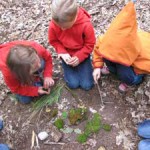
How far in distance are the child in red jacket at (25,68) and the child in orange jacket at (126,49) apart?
1.70 ft

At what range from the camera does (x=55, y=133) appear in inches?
129

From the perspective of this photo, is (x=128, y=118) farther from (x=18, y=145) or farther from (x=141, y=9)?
(x=141, y=9)

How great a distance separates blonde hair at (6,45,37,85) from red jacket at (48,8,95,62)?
0.50 m

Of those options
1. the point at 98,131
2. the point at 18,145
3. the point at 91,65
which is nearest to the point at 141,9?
the point at 91,65

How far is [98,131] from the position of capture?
321cm

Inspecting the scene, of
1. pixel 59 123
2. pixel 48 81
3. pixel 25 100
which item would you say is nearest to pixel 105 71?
pixel 48 81

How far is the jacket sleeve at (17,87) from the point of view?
3.17 m

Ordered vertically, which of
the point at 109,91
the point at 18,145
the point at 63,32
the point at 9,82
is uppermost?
the point at 63,32

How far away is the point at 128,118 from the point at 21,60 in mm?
1168

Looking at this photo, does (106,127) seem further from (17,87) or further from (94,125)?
(17,87)

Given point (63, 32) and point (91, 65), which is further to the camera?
point (91, 65)

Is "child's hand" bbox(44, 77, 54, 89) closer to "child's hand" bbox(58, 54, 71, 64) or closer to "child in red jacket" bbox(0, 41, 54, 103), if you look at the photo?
"child in red jacket" bbox(0, 41, 54, 103)

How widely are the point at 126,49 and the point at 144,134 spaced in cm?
79

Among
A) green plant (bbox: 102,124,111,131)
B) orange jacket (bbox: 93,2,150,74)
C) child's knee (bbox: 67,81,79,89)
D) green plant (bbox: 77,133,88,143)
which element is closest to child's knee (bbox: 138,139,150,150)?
green plant (bbox: 102,124,111,131)
